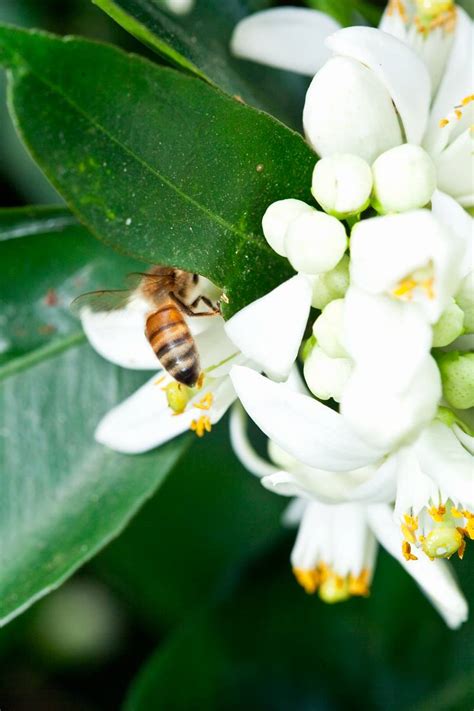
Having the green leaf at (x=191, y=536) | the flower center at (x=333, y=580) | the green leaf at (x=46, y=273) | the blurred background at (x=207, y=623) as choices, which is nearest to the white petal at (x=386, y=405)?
the flower center at (x=333, y=580)

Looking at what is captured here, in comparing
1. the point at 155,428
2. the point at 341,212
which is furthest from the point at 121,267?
the point at 341,212

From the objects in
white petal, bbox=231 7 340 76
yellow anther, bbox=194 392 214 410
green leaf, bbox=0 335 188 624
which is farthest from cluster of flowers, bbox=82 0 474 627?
green leaf, bbox=0 335 188 624

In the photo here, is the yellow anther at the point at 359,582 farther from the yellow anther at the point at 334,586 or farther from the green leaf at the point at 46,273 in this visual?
the green leaf at the point at 46,273

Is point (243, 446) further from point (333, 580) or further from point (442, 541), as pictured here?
point (442, 541)

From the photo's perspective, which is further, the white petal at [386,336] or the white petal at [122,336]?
the white petal at [122,336]

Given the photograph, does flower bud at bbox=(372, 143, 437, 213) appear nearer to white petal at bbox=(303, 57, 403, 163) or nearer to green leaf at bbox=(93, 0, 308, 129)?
white petal at bbox=(303, 57, 403, 163)

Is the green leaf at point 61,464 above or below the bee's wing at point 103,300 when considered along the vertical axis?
below

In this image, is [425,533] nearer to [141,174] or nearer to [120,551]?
[141,174]
